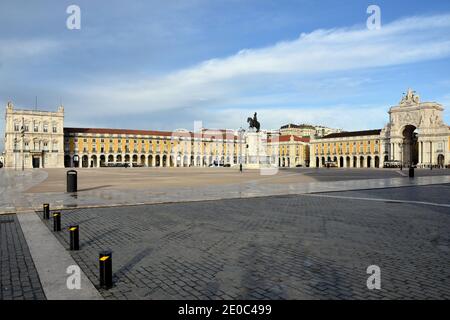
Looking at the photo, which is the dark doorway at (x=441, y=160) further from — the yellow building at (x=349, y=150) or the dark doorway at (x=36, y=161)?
the dark doorway at (x=36, y=161)

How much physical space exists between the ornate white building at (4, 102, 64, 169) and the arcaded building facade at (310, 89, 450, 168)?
7768cm

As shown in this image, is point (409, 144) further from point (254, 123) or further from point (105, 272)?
point (105, 272)

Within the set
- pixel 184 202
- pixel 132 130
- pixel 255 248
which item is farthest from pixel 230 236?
pixel 132 130

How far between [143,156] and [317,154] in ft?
181

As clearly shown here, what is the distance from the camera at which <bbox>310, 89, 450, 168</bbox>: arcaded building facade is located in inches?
3228

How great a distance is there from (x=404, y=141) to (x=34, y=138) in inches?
3634

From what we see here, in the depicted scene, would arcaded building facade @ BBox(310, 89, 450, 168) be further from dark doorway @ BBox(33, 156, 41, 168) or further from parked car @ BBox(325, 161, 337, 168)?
dark doorway @ BBox(33, 156, 41, 168)

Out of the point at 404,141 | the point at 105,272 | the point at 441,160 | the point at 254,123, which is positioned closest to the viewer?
the point at 105,272

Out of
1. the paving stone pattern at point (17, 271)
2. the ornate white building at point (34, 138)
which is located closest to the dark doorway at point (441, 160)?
the ornate white building at point (34, 138)

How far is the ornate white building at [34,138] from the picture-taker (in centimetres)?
7975

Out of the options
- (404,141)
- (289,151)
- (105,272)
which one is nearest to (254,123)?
(404,141)

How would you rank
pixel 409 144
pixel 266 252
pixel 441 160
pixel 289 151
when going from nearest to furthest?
pixel 266 252 < pixel 441 160 < pixel 409 144 < pixel 289 151

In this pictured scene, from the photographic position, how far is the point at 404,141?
292ft

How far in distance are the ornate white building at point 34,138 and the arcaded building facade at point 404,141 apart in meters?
77.7
